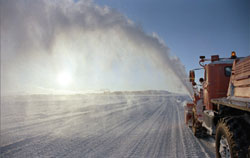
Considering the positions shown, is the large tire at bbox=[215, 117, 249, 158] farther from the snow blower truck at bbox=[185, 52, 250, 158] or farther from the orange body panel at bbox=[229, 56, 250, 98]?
the orange body panel at bbox=[229, 56, 250, 98]

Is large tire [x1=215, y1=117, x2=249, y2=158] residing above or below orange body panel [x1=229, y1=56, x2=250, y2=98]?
below

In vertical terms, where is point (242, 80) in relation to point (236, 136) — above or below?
above

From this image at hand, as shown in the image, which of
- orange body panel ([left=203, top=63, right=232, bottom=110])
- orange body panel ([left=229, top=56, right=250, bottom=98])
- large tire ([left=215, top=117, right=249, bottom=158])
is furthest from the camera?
orange body panel ([left=203, top=63, right=232, bottom=110])

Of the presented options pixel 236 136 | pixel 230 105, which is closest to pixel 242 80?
pixel 230 105

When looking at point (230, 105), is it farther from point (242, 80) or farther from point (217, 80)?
point (217, 80)

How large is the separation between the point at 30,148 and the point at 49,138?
1.06 metres

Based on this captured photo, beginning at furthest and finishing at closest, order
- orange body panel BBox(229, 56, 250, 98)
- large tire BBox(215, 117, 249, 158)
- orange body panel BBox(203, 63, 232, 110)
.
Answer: orange body panel BBox(203, 63, 232, 110)
orange body panel BBox(229, 56, 250, 98)
large tire BBox(215, 117, 249, 158)

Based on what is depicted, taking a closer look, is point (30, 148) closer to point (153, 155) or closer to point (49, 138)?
point (49, 138)

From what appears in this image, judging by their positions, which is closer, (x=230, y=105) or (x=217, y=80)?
(x=230, y=105)

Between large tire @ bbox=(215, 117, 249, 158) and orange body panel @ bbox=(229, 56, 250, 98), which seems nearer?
large tire @ bbox=(215, 117, 249, 158)

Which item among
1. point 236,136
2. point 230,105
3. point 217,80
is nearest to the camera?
point 236,136

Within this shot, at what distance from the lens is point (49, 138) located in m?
6.16

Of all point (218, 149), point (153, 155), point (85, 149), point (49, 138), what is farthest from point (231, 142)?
point (49, 138)

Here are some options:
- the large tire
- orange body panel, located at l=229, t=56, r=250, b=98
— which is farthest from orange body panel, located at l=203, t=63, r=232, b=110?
the large tire
